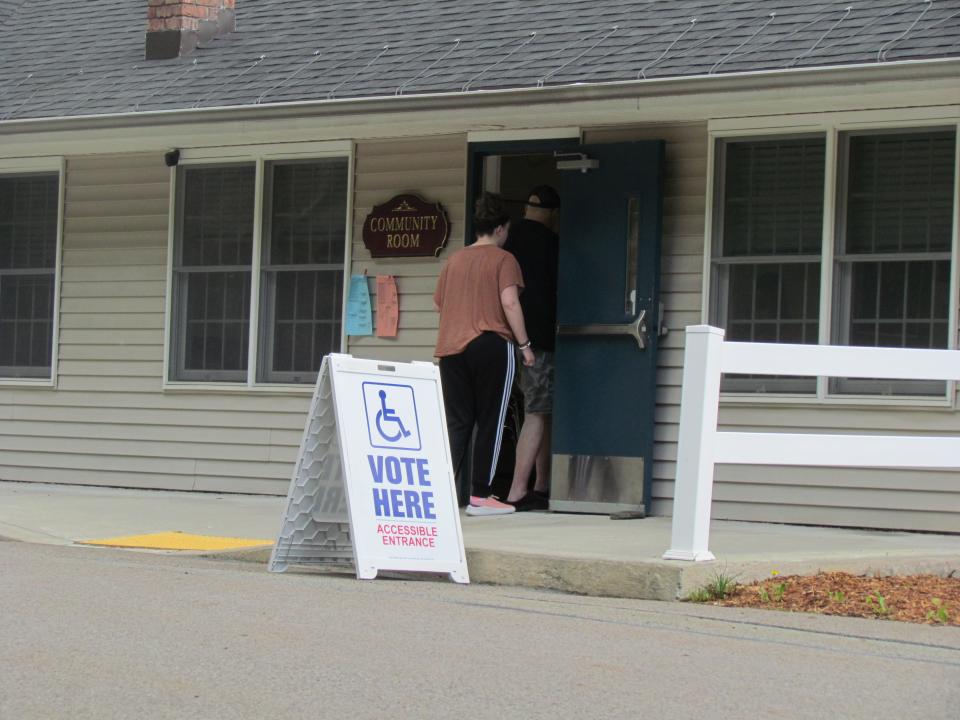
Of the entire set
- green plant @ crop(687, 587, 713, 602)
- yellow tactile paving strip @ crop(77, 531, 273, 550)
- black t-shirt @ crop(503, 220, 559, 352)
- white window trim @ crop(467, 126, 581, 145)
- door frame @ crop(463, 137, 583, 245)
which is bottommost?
yellow tactile paving strip @ crop(77, 531, 273, 550)

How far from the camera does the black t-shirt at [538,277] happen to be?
10742 millimetres

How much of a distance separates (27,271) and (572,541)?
6.38 metres

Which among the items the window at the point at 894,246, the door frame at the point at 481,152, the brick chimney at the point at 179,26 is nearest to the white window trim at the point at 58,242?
the brick chimney at the point at 179,26

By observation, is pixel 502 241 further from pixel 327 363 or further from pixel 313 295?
pixel 327 363

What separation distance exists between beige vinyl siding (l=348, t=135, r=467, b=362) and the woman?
3.17 feet

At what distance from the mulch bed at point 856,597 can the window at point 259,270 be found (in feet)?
16.7

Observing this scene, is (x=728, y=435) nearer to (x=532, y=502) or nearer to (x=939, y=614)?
(x=939, y=614)

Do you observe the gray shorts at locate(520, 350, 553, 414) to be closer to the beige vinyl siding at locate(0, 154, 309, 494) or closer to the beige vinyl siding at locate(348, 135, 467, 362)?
the beige vinyl siding at locate(348, 135, 467, 362)

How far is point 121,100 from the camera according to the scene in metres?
11.3

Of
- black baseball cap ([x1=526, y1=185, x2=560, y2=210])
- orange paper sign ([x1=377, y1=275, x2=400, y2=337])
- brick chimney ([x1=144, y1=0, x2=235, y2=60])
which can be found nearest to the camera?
black baseball cap ([x1=526, y1=185, x2=560, y2=210])

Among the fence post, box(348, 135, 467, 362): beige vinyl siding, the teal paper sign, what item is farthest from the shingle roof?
the fence post

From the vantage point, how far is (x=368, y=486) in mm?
7750

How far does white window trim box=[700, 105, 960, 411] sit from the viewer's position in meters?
9.41

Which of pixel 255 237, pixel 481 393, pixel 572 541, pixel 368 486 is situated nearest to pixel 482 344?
pixel 481 393
